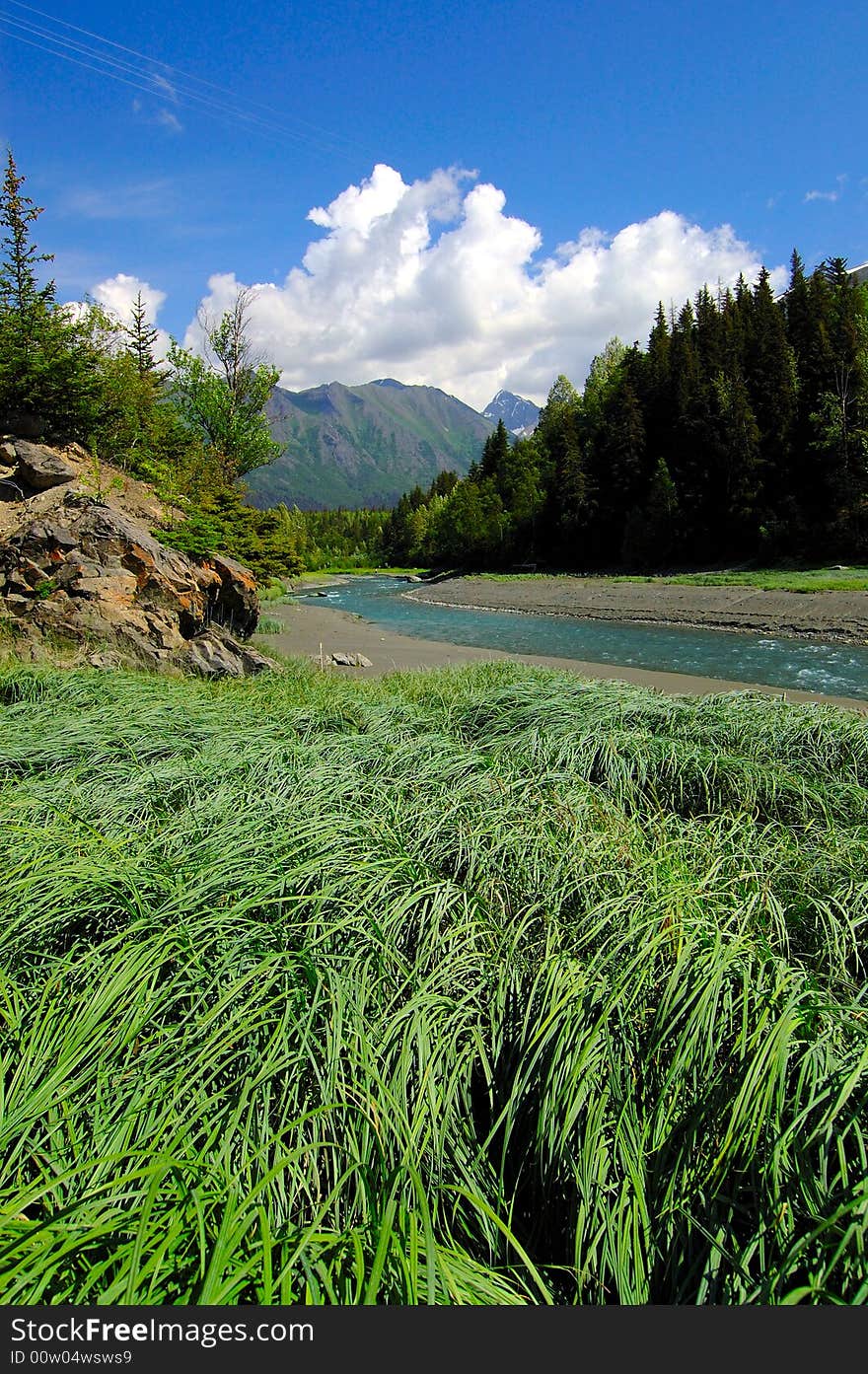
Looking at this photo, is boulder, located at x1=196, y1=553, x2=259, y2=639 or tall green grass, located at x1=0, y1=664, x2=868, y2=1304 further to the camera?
boulder, located at x1=196, y1=553, x2=259, y2=639

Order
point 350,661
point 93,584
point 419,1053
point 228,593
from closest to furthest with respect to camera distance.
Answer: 1. point 419,1053
2. point 93,584
3. point 228,593
4. point 350,661

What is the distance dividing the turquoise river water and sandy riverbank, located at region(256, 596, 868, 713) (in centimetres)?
129

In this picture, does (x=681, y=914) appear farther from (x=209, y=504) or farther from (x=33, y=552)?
(x=209, y=504)

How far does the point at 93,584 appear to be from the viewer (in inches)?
377

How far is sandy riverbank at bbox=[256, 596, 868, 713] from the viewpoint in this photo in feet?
44.0

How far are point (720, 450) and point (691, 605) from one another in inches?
907

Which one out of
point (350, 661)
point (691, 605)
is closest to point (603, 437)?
point (691, 605)

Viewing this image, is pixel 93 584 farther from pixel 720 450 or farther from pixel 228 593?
pixel 720 450

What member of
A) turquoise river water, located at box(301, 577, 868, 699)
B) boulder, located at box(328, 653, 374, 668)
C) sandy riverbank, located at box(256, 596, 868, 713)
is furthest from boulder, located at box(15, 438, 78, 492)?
turquoise river water, located at box(301, 577, 868, 699)

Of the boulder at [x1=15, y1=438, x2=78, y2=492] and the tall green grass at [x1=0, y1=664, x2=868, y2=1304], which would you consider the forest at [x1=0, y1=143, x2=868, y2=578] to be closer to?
the boulder at [x1=15, y1=438, x2=78, y2=492]

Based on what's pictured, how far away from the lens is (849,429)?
39594 mm

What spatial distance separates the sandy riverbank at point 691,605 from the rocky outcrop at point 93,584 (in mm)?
19143

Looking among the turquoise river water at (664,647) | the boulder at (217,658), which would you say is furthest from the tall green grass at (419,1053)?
the turquoise river water at (664,647)

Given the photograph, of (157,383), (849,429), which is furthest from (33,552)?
(849,429)
